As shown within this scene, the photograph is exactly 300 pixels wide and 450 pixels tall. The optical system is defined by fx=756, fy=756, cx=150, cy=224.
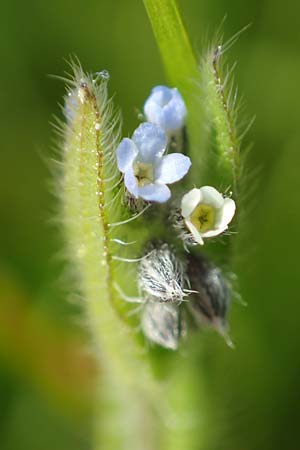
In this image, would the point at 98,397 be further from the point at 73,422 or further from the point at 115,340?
the point at 115,340

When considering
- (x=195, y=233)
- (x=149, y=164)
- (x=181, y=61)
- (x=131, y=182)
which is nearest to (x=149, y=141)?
(x=149, y=164)

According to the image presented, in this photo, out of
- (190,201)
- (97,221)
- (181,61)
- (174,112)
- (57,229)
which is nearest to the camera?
(190,201)

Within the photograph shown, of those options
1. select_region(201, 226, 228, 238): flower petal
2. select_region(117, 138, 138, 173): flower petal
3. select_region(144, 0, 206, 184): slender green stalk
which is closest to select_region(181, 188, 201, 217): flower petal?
select_region(201, 226, 228, 238): flower petal

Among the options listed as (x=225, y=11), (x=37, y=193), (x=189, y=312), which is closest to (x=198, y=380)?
(x=189, y=312)

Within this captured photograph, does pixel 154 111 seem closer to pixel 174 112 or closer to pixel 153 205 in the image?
pixel 174 112

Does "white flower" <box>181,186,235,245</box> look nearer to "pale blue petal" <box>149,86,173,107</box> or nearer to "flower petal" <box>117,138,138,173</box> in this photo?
"flower petal" <box>117,138,138,173</box>

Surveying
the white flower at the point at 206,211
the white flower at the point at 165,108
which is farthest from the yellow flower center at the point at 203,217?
the white flower at the point at 165,108
